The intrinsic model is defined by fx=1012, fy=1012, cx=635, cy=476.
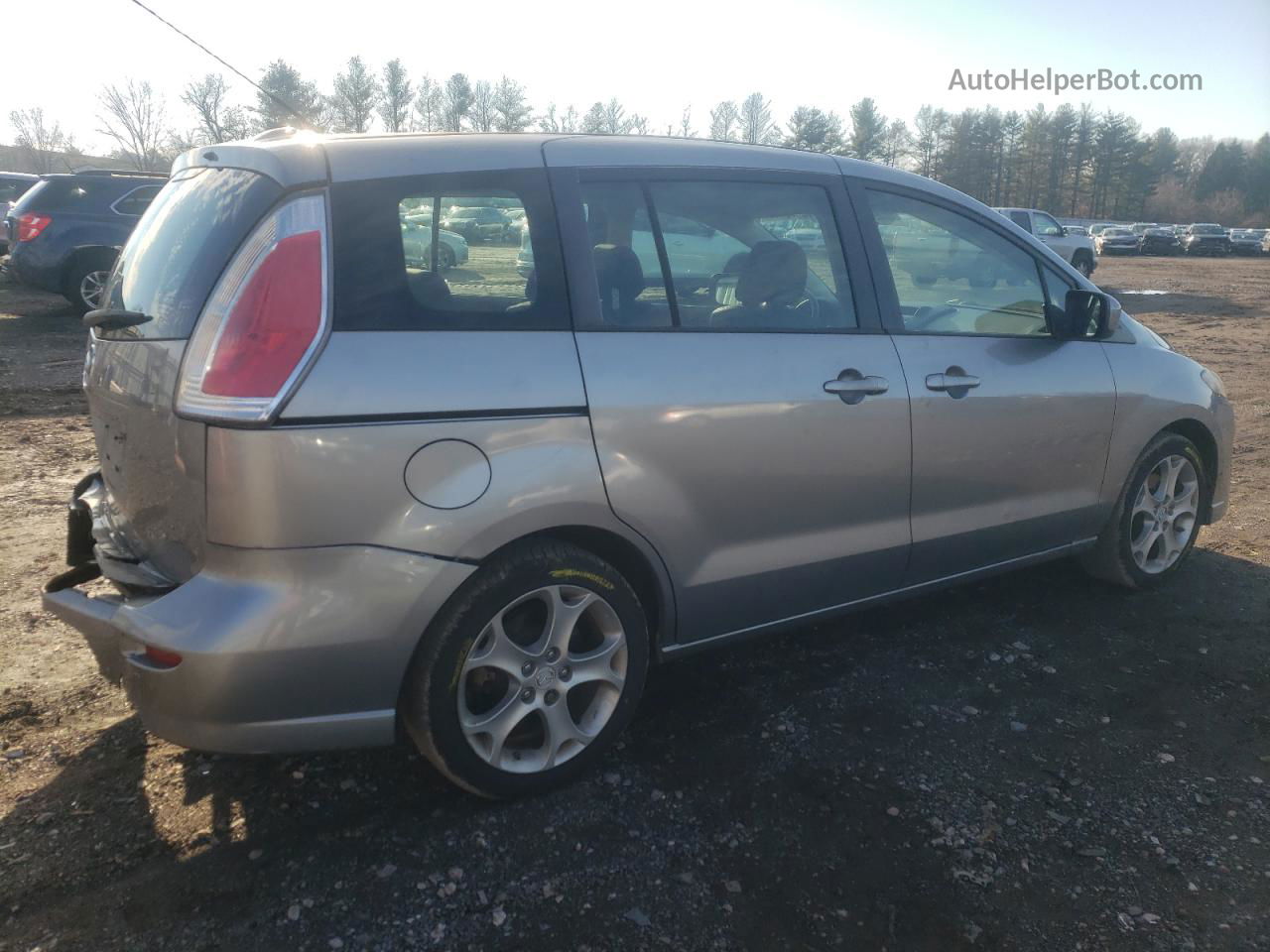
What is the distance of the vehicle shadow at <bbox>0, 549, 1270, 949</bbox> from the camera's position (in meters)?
2.44

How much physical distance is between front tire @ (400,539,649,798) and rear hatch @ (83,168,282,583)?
0.68 metres

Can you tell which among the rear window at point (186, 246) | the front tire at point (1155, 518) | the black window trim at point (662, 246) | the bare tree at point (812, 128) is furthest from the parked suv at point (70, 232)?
the bare tree at point (812, 128)

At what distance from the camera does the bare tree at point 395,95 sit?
2751 inches

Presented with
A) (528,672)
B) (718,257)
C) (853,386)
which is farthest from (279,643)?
(853,386)

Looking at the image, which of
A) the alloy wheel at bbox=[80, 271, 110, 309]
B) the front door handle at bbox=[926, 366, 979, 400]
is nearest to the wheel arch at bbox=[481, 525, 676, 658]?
the front door handle at bbox=[926, 366, 979, 400]

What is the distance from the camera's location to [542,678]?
2.86m

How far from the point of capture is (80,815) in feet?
9.12

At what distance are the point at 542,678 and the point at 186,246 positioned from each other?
1.52 metres

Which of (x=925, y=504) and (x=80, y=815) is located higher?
(x=925, y=504)

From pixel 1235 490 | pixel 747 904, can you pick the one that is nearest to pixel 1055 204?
pixel 1235 490

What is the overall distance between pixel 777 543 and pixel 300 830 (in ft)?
5.41

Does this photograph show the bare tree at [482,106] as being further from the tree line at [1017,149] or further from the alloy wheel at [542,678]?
the alloy wheel at [542,678]

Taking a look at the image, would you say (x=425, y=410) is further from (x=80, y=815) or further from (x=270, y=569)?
(x=80, y=815)

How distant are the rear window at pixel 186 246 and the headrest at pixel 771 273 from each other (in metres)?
1.50
